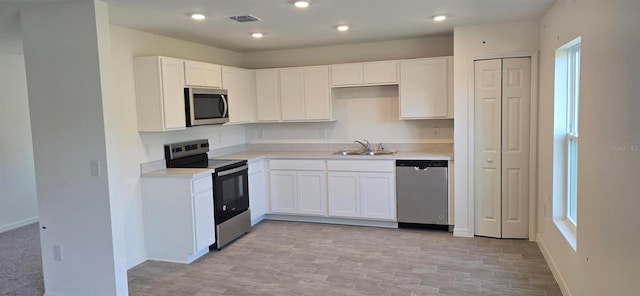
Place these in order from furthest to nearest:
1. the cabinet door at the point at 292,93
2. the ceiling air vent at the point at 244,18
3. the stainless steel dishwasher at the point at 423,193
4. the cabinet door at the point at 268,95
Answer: the cabinet door at the point at 268,95
the cabinet door at the point at 292,93
the stainless steel dishwasher at the point at 423,193
the ceiling air vent at the point at 244,18

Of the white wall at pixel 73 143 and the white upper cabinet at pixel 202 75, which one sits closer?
the white wall at pixel 73 143

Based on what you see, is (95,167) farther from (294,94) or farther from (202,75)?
(294,94)

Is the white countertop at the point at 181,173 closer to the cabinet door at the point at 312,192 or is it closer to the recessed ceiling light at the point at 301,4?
the cabinet door at the point at 312,192

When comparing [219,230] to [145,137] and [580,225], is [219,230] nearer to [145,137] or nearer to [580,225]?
[145,137]

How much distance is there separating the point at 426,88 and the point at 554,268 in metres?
2.36

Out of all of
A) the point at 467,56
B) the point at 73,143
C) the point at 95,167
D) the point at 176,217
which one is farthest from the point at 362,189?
the point at 73,143

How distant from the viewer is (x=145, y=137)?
4.38m

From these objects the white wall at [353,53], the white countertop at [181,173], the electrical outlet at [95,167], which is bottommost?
the white countertop at [181,173]

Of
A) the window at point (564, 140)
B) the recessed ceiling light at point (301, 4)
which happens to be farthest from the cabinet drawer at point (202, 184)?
the window at point (564, 140)

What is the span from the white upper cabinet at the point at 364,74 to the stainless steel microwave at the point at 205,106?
56.0 inches

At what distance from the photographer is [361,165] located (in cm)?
525

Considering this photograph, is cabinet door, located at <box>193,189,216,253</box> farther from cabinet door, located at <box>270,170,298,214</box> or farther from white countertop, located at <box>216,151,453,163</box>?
cabinet door, located at <box>270,170,298,214</box>

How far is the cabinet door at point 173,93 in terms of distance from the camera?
423cm

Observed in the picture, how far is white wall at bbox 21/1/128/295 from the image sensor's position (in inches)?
127
